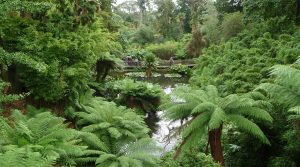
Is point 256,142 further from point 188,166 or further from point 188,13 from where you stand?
point 188,13

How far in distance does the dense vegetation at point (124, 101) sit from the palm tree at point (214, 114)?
0.06ft

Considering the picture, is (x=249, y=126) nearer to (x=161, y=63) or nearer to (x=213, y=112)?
(x=213, y=112)

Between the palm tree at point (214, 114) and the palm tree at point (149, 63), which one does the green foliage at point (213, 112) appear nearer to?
the palm tree at point (214, 114)

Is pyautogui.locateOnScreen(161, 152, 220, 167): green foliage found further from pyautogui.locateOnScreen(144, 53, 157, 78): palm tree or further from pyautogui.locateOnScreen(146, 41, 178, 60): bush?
pyautogui.locateOnScreen(146, 41, 178, 60): bush

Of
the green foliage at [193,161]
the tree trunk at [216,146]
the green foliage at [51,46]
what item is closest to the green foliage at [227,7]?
the green foliage at [51,46]

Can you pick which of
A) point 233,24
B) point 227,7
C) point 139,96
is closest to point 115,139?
point 139,96

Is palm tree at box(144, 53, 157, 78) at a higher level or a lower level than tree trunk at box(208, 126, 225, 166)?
lower

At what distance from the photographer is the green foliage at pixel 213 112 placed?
21.1 ft

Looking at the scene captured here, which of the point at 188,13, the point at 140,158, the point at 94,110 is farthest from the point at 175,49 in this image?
the point at 140,158

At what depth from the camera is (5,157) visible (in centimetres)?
398

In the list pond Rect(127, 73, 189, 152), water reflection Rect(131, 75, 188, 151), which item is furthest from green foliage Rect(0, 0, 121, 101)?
pond Rect(127, 73, 189, 152)

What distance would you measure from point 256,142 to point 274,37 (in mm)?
Answer: 8617

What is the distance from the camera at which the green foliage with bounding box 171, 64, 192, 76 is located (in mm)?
25587

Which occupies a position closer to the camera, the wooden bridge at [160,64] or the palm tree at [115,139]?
the palm tree at [115,139]
